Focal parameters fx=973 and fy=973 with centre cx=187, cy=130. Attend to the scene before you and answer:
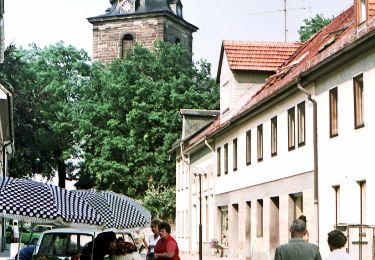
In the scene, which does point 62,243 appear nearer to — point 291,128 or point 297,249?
point 297,249

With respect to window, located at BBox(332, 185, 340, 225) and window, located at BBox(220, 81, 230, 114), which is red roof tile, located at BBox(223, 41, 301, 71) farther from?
window, located at BBox(332, 185, 340, 225)

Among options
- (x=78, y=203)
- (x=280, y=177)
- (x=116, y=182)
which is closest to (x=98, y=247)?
(x=78, y=203)

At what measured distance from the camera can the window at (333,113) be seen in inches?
969

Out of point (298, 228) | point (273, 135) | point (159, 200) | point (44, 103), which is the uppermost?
point (44, 103)

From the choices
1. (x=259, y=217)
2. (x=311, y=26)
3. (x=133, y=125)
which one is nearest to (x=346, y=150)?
(x=259, y=217)

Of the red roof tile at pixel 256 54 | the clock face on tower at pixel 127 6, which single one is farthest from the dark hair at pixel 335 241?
the clock face on tower at pixel 127 6

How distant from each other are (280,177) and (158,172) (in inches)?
1251

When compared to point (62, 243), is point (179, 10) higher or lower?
higher

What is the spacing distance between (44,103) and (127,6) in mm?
34511

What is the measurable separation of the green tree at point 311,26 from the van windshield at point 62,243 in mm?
38630

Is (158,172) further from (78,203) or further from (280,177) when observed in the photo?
(78,203)

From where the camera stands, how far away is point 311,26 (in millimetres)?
55250

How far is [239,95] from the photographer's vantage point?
39031 mm

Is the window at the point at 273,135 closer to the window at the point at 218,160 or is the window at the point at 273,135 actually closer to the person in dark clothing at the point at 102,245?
the window at the point at 218,160
